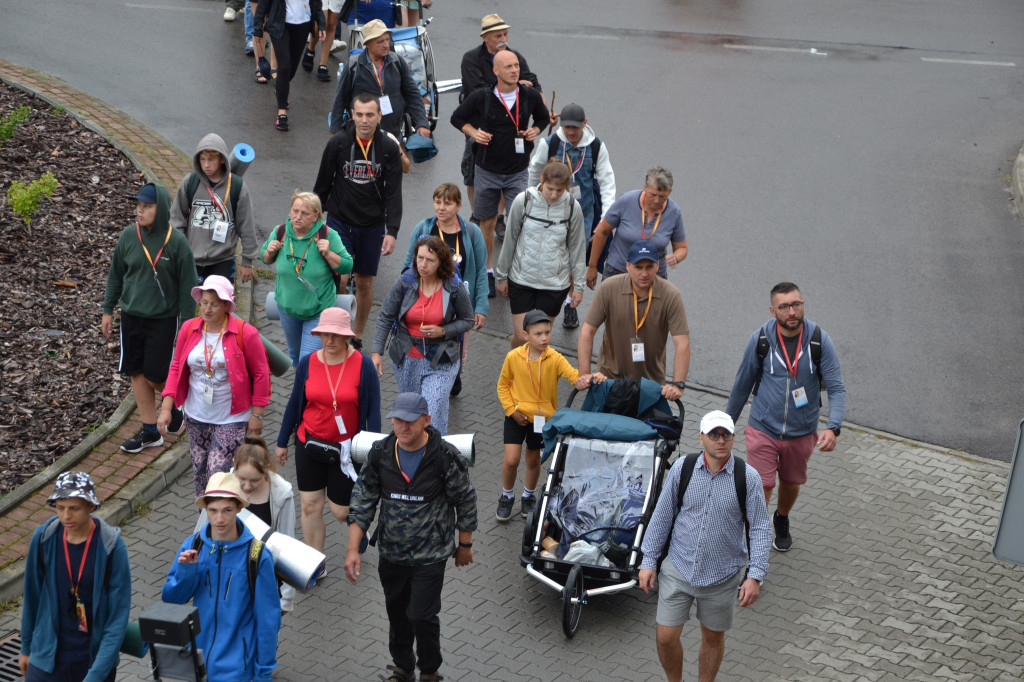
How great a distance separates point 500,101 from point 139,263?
440cm

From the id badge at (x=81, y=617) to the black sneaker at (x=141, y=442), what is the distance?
3.39m

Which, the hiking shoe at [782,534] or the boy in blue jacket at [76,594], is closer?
the boy in blue jacket at [76,594]

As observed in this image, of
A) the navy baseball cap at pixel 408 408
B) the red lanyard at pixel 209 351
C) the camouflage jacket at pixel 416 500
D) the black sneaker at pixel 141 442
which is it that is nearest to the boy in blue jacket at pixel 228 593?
the camouflage jacket at pixel 416 500

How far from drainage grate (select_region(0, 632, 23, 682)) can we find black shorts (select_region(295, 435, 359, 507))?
1.96m

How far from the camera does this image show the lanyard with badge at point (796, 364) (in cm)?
875

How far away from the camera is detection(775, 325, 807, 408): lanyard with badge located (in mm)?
8750

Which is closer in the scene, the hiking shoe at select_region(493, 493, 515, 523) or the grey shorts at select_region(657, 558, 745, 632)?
the grey shorts at select_region(657, 558, 745, 632)

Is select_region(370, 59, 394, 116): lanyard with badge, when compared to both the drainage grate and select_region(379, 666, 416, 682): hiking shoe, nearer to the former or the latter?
the drainage grate

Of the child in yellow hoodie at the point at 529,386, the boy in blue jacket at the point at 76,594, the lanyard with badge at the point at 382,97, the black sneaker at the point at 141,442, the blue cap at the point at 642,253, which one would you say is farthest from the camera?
the lanyard with badge at the point at 382,97

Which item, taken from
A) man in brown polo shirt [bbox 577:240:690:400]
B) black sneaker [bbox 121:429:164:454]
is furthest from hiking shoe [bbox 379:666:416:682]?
black sneaker [bbox 121:429:164:454]

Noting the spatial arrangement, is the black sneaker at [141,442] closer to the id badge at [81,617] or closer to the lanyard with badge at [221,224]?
the lanyard with badge at [221,224]

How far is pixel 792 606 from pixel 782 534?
0.78 m

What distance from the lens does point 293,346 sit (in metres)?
10.4

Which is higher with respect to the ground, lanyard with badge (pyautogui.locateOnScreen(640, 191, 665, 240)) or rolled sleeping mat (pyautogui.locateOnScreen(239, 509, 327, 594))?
lanyard with badge (pyautogui.locateOnScreen(640, 191, 665, 240))
